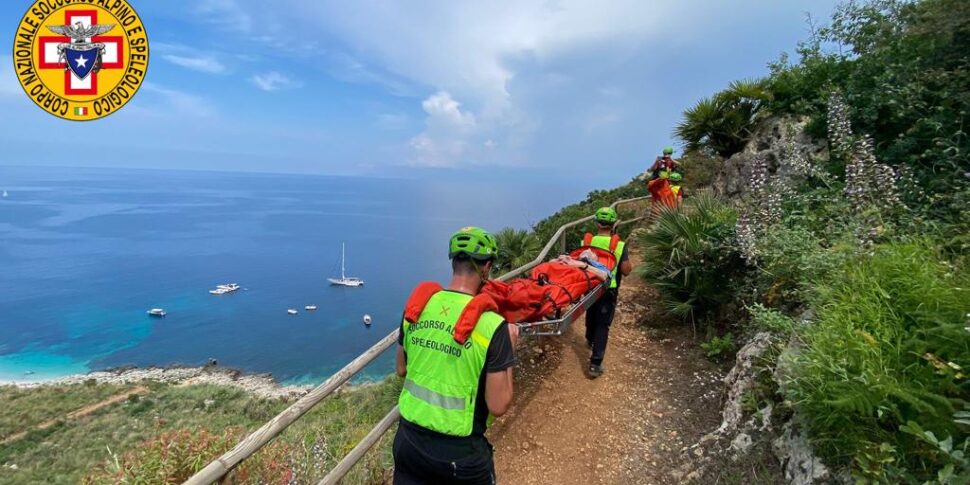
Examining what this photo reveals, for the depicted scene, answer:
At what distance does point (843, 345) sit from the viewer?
230 centimetres

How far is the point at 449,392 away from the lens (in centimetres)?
216

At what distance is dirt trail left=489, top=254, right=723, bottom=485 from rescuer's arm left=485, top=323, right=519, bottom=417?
A: 2173 mm

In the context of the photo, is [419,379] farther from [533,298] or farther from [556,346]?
[556,346]

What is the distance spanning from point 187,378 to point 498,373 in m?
49.5

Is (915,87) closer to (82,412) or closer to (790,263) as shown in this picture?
(790,263)

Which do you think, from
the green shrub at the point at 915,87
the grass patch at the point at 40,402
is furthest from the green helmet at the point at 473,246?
the grass patch at the point at 40,402

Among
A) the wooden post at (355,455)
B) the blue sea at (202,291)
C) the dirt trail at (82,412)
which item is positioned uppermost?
the wooden post at (355,455)

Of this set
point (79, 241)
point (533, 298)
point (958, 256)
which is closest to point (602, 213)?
point (533, 298)

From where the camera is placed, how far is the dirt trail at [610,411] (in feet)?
12.8

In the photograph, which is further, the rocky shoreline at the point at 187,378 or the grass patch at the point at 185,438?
the rocky shoreline at the point at 187,378

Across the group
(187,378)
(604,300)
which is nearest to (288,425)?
(604,300)

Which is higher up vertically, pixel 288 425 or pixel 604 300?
pixel 604 300

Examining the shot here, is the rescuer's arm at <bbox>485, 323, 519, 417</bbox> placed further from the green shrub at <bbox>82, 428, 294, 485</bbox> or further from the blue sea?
the blue sea

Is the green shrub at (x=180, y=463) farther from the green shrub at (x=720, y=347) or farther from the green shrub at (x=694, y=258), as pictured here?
the green shrub at (x=694, y=258)
